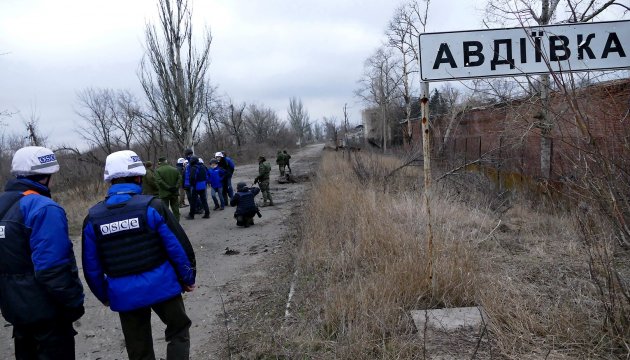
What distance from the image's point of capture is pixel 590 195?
2.92m

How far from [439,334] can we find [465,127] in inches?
685

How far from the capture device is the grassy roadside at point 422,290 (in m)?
3.02

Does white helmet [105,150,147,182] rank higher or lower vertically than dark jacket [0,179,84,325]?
higher

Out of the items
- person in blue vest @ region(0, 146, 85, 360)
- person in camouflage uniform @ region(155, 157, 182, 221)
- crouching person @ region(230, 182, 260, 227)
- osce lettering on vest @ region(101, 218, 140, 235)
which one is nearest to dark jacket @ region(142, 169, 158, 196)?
person in camouflage uniform @ region(155, 157, 182, 221)

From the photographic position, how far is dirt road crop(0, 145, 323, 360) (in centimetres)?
413

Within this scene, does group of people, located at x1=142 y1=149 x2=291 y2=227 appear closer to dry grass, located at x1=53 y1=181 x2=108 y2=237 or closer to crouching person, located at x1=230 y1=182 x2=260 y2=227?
crouching person, located at x1=230 y1=182 x2=260 y2=227

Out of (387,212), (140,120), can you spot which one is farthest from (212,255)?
(140,120)

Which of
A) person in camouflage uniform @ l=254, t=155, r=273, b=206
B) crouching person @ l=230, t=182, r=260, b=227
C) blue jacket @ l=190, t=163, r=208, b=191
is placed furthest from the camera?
person in camouflage uniform @ l=254, t=155, r=273, b=206

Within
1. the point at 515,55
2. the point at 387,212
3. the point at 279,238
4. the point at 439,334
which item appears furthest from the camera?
the point at 279,238

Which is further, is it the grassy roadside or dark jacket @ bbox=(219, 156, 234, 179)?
dark jacket @ bbox=(219, 156, 234, 179)

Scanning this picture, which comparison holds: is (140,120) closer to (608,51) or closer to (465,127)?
(465,127)

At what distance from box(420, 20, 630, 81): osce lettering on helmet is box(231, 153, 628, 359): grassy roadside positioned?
1780 mm

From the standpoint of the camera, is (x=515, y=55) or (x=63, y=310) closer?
(x=63, y=310)

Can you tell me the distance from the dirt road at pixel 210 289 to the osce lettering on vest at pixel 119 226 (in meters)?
1.64
